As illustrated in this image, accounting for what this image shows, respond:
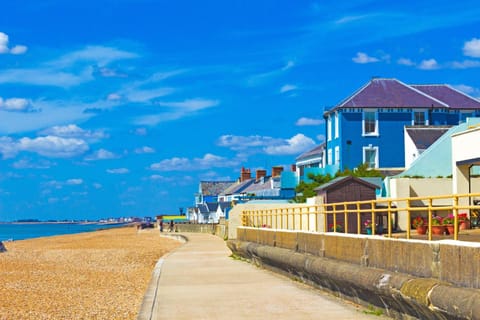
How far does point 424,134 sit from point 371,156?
4325 mm

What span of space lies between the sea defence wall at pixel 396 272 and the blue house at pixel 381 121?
27.6m

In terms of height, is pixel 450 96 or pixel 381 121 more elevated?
pixel 450 96

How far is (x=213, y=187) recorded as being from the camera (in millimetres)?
114312

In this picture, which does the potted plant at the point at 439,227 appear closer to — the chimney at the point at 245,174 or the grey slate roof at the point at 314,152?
the grey slate roof at the point at 314,152

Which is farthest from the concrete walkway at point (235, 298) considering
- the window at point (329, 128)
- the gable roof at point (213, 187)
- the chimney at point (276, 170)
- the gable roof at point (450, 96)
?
the gable roof at point (213, 187)

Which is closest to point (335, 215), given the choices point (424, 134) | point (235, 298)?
point (235, 298)

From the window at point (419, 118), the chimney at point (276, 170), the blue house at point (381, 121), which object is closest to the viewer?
the blue house at point (381, 121)

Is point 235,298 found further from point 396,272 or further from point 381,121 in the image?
point 381,121

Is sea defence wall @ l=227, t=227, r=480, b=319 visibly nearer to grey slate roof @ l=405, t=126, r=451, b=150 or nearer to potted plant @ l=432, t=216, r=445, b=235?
potted plant @ l=432, t=216, r=445, b=235

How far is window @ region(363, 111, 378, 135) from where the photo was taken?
150 ft

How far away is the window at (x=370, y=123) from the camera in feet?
150

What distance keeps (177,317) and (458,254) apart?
16.6 ft

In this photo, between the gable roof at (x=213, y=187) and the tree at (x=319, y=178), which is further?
the gable roof at (x=213, y=187)

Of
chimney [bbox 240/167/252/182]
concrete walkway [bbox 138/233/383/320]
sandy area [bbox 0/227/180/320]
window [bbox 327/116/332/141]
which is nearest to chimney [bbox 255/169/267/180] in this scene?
chimney [bbox 240/167/252/182]
